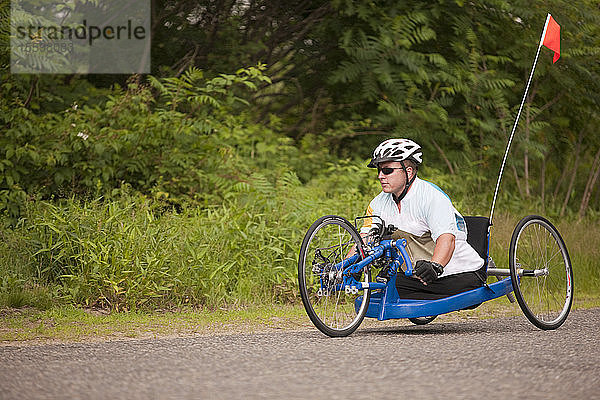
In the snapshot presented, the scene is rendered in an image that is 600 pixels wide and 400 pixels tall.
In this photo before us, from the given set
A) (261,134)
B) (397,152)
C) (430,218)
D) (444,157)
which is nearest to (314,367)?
(430,218)

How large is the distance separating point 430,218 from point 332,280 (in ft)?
3.28

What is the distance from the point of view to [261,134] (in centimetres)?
1412

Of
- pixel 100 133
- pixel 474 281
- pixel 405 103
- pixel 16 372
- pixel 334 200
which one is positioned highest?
pixel 405 103

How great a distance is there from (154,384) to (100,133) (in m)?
6.96

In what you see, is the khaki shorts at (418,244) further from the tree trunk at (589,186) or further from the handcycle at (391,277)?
the tree trunk at (589,186)

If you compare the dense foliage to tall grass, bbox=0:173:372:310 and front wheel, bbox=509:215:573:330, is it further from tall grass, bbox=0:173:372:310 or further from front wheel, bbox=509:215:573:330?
front wheel, bbox=509:215:573:330

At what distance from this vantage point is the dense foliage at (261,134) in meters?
8.80

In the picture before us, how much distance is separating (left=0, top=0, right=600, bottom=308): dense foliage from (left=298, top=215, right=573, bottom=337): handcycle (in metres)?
2.16

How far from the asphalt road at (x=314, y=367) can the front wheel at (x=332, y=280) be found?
6.6 inches

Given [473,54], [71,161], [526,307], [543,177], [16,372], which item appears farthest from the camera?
[543,177]

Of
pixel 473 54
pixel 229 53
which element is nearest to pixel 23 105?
pixel 229 53

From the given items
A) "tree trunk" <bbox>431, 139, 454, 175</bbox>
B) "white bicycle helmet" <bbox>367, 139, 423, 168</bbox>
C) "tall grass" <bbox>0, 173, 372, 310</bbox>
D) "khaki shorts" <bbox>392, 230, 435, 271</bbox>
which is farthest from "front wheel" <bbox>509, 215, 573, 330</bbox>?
"tree trunk" <bbox>431, 139, 454, 175</bbox>

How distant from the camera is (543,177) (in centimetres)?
1527

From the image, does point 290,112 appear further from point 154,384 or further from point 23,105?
point 154,384
